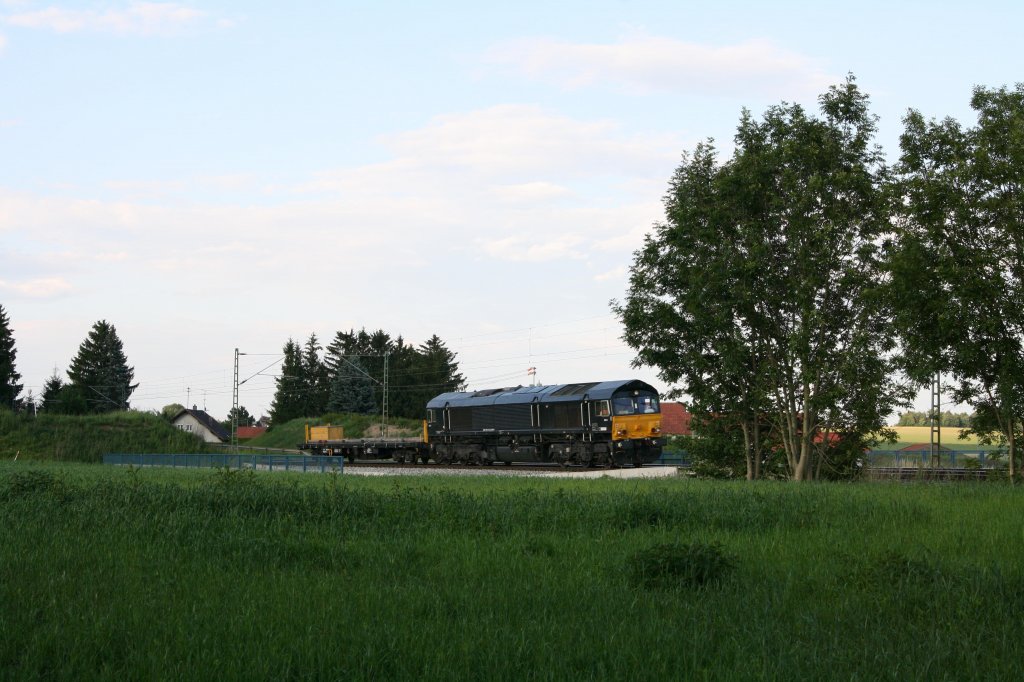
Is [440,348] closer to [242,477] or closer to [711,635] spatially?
[242,477]

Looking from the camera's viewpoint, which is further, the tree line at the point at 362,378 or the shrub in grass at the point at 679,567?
the tree line at the point at 362,378

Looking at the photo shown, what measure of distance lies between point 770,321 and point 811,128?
6.22m

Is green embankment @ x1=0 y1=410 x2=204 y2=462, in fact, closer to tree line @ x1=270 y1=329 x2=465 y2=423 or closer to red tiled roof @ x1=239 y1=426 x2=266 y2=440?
tree line @ x1=270 y1=329 x2=465 y2=423

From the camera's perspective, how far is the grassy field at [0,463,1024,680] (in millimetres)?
7285

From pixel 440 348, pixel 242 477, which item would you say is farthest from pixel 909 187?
pixel 440 348

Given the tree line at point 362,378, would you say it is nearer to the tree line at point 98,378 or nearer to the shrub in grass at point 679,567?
the tree line at point 98,378

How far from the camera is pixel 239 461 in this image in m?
49.0

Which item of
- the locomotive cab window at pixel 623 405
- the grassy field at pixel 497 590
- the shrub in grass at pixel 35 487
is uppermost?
the locomotive cab window at pixel 623 405

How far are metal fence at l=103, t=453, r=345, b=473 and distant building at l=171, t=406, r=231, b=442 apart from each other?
219ft

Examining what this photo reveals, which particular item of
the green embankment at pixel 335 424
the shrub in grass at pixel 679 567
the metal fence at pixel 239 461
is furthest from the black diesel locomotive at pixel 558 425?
the shrub in grass at pixel 679 567

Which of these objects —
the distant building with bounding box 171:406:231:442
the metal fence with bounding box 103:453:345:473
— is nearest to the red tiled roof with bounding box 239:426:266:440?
the distant building with bounding box 171:406:231:442

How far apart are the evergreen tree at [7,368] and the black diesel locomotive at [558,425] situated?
218 ft

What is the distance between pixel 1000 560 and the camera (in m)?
11.8

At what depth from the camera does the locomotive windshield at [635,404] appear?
43.2 m
